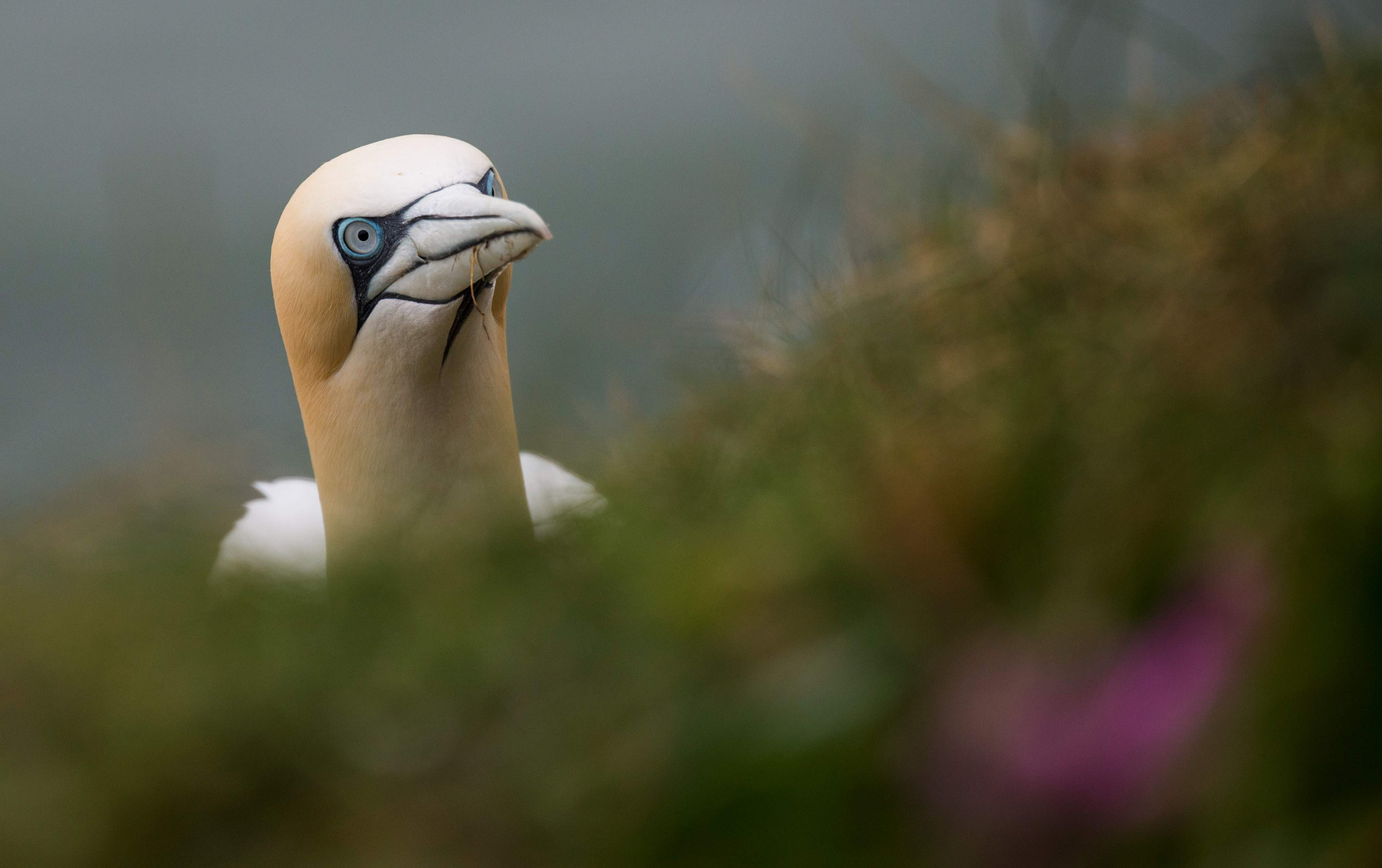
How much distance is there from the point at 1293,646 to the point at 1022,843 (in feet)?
0.63

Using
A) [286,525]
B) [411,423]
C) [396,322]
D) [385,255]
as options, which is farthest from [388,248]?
[286,525]

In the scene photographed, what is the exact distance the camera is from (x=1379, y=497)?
2.19 ft

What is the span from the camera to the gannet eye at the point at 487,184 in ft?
10.6

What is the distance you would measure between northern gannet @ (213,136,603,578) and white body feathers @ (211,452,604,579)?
0.19ft

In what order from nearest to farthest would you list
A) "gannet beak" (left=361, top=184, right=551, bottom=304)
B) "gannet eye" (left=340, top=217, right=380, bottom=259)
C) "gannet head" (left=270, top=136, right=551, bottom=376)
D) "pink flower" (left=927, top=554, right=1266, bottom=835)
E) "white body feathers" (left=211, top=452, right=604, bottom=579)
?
"pink flower" (left=927, top=554, right=1266, bottom=835) → "white body feathers" (left=211, top=452, right=604, bottom=579) → "gannet beak" (left=361, top=184, right=551, bottom=304) → "gannet head" (left=270, top=136, right=551, bottom=376) → "gannet eye" (left=340, top=217, right=380, bottom=259)

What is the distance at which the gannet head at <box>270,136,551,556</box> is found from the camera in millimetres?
3141

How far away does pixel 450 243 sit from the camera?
121 inches

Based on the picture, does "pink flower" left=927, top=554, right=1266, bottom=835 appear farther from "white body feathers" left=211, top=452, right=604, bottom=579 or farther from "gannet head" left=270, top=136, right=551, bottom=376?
"gannet head" left=270, top=136, right=551, bottom=376

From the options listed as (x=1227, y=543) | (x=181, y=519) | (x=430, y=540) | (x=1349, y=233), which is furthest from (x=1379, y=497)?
(x=181, y=519)

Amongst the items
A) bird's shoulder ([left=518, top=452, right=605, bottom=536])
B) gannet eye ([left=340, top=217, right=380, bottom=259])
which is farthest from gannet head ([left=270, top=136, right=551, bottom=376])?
bird's shoulder ([left=518, top=452, right=605, bottom=536])

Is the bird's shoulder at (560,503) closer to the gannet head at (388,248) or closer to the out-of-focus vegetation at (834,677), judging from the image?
the out-of-focus vegetation at (834,677)

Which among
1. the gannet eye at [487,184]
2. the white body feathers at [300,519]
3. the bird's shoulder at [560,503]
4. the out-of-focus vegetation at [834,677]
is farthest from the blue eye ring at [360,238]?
the out-of-focus vegetation at [834,677]

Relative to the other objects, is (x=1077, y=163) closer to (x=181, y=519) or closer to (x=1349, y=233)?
(x=1349, y=233)

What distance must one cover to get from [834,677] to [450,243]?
2620 millimetres
